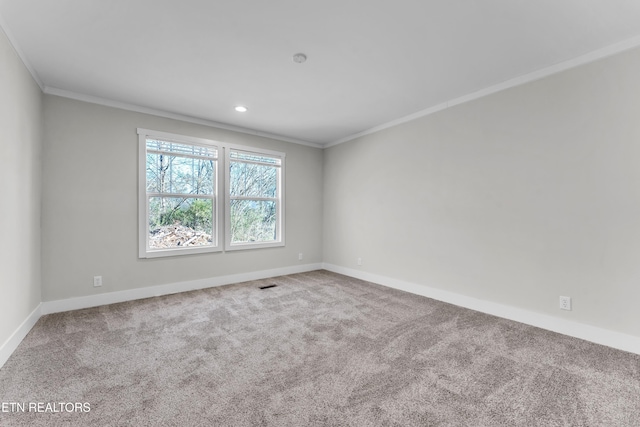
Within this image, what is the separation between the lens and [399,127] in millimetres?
4133

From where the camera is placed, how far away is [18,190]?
2412 mm

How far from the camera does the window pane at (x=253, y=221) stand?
457cm

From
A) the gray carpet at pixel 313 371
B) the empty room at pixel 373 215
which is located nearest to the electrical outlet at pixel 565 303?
the empty room at pixel 373 215

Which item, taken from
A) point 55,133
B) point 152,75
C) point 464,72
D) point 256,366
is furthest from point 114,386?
point 464,72

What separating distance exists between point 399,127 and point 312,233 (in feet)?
8.18

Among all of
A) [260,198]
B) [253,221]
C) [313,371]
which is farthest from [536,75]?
[253,221]

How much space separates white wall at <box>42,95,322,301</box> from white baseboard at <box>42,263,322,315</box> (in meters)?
0.06

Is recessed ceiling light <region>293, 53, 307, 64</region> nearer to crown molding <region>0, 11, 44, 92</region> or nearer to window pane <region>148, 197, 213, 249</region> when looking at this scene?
crown molding <region>0, 11, 44, 92</region>

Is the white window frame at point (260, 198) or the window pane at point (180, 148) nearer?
the window pane at point (180, 148)

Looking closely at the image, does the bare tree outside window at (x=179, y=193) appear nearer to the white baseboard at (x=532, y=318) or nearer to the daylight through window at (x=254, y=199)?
the daylight through window at (x=254, y=199)

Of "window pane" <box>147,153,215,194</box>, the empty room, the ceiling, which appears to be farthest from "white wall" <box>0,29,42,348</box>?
"window pane" <box>147,153,215,194</box>

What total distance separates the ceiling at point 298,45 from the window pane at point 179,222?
1.35m

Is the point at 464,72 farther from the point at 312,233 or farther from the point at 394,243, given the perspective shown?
the point at 312,233

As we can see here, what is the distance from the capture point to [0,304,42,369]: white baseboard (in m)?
2.06
